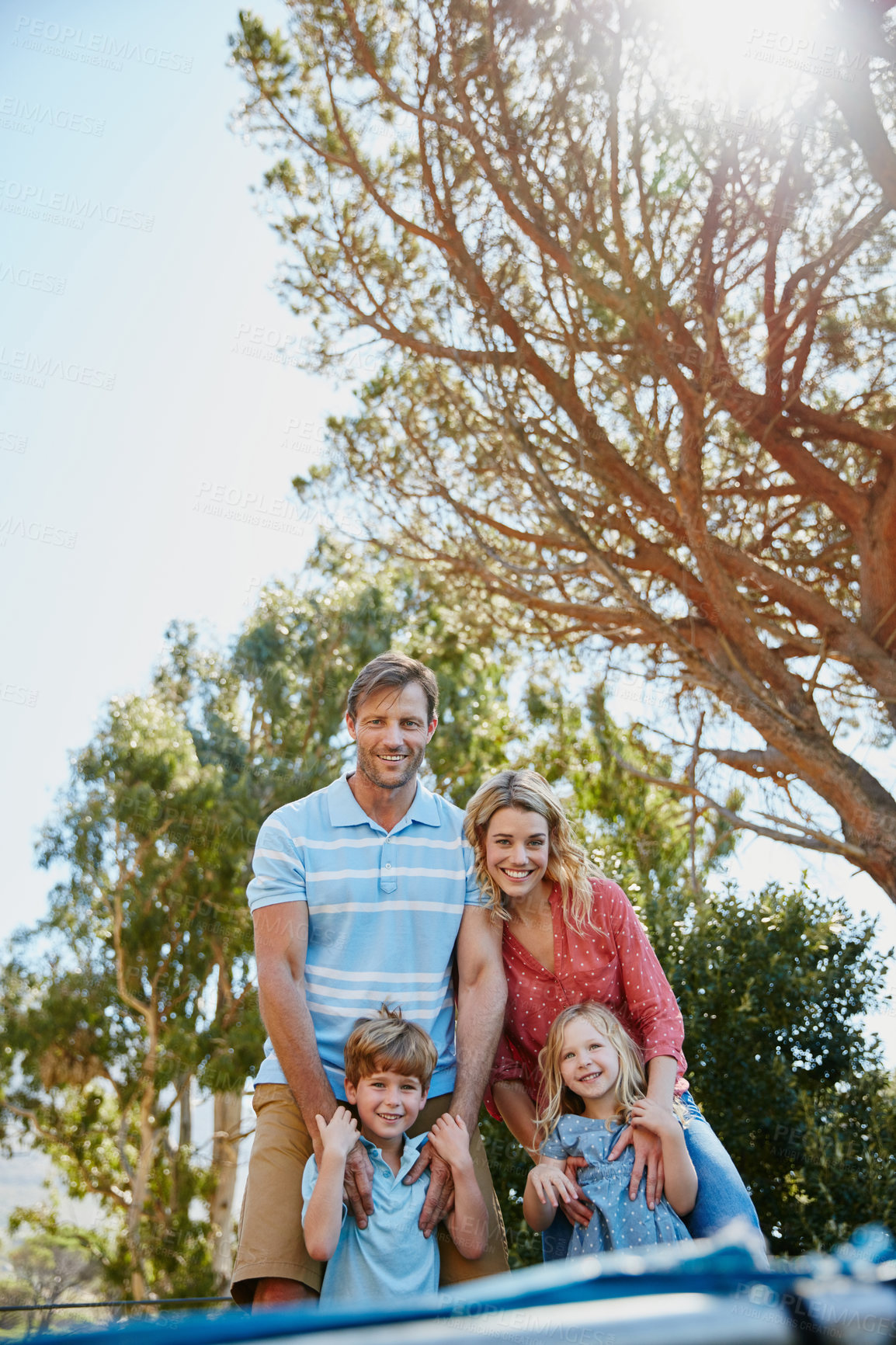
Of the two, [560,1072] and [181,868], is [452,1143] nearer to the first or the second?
[560,1072]

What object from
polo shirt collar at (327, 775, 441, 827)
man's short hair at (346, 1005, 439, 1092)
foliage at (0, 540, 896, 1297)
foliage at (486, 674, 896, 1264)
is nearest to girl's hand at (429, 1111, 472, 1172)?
man's short hair at (346, 1005, 439, 1092)

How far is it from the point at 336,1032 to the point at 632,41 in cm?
621

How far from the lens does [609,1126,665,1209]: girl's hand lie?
2326mm

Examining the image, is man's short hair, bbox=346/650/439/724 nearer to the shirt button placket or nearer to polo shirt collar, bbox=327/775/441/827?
polo shirt collar, bbox=327/775/441/827

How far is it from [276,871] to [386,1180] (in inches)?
31.0

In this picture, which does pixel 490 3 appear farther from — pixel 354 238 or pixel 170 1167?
pixel 170 1167

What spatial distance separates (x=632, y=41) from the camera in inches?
247

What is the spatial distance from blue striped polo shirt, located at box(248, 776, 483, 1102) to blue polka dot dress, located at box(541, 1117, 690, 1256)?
0.34m

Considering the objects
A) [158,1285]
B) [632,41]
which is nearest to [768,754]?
[632,41]

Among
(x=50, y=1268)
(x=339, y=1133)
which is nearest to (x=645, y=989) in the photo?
(x=339, y=1133)

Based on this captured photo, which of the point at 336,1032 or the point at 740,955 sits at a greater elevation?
the point at 740,955

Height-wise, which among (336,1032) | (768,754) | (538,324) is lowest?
(336,1032)

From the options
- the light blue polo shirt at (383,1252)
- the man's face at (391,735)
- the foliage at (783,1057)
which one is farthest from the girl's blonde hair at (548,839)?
the foliage at (783,1057)

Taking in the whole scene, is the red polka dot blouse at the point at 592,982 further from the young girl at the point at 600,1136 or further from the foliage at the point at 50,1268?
the foliage at the point at 50,1268
